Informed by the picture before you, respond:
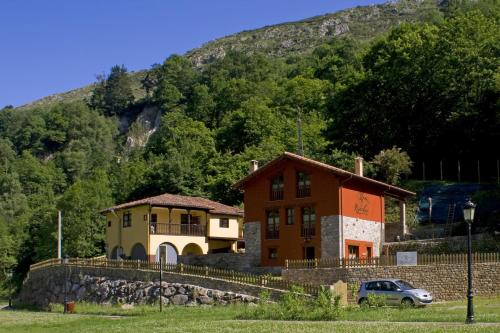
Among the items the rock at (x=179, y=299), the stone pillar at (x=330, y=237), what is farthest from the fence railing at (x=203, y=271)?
the stone pillar at (x=330, y=237)

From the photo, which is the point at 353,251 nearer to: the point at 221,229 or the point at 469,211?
the point at 221,229

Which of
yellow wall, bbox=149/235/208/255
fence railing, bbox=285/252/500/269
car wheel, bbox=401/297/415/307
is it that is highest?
yellow wall, bbox=149/235/208/255

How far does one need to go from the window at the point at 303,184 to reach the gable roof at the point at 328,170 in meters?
1.23

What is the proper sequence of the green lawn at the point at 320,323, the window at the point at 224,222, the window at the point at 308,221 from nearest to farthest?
the green lawn at the point at 320,323 → the window at the point at 308,221 → the window at the point at 224,222

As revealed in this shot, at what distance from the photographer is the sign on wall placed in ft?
133

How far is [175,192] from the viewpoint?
84.6m

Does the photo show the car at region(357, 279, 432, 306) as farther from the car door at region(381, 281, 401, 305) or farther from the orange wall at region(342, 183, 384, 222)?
the orange wall at region(342, 183, 384, 222)

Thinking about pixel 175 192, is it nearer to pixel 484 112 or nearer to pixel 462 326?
pixel 484 112

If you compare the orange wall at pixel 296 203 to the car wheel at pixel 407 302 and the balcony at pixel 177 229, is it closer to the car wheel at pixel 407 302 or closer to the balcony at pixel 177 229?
the balcony at pixel 177 229

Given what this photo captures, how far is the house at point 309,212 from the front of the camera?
164 ft

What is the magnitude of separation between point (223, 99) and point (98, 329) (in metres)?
109

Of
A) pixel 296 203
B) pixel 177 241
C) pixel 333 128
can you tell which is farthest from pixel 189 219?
pixel 333 128

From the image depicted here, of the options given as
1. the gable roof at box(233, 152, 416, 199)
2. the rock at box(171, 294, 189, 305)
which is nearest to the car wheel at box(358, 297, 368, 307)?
the rock at box(171, 294, 189, 305)

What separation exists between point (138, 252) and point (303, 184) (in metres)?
17.1
